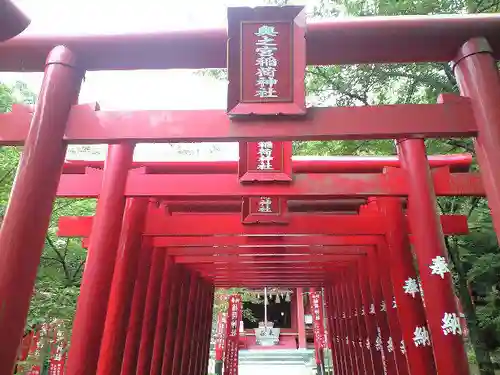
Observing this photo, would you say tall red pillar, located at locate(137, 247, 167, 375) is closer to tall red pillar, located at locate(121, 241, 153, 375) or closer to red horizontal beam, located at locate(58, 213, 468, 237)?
tall red pillar, located at locate(121, 241, 153, 375)

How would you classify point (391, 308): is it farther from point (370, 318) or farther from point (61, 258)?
point (61, 258)

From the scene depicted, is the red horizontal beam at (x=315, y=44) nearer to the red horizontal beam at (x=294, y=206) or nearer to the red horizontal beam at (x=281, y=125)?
the red horizontal beam at (x=281, y=125)

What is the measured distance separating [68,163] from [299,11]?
183 inches

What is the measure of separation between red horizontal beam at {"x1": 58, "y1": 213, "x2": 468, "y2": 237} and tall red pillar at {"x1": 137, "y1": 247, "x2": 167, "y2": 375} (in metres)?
1.46

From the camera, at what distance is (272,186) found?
5.86 m

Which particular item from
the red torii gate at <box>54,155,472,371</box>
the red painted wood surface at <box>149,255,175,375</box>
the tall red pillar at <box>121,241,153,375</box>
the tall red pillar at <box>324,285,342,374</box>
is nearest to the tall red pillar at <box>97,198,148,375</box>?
the red torii gate at <box>54,155,472,371</box>

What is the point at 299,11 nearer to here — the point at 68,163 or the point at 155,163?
the point at 155,163

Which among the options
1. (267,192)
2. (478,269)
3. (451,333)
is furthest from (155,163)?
(478,269)

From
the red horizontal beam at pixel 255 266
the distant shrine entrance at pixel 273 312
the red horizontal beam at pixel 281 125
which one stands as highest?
the distant shrine entrance at pixel 273 312

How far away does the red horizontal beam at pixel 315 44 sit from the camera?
3.49 m

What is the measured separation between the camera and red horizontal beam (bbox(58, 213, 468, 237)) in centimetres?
688

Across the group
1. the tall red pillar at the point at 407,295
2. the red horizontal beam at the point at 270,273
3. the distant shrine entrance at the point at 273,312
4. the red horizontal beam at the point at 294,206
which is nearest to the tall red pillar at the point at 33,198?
the red horizontal beam at the point at 294,206

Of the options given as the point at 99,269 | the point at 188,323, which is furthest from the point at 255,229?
the point at 188,323

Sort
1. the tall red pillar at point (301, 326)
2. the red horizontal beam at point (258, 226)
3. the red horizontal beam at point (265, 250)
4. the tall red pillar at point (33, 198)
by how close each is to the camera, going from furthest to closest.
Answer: the tall red pillar at point (301, 326), the red horizontal beam at point (265, 250), the red horizontal beam at point (258, 226), the tall red pillar at point (33, 198)
